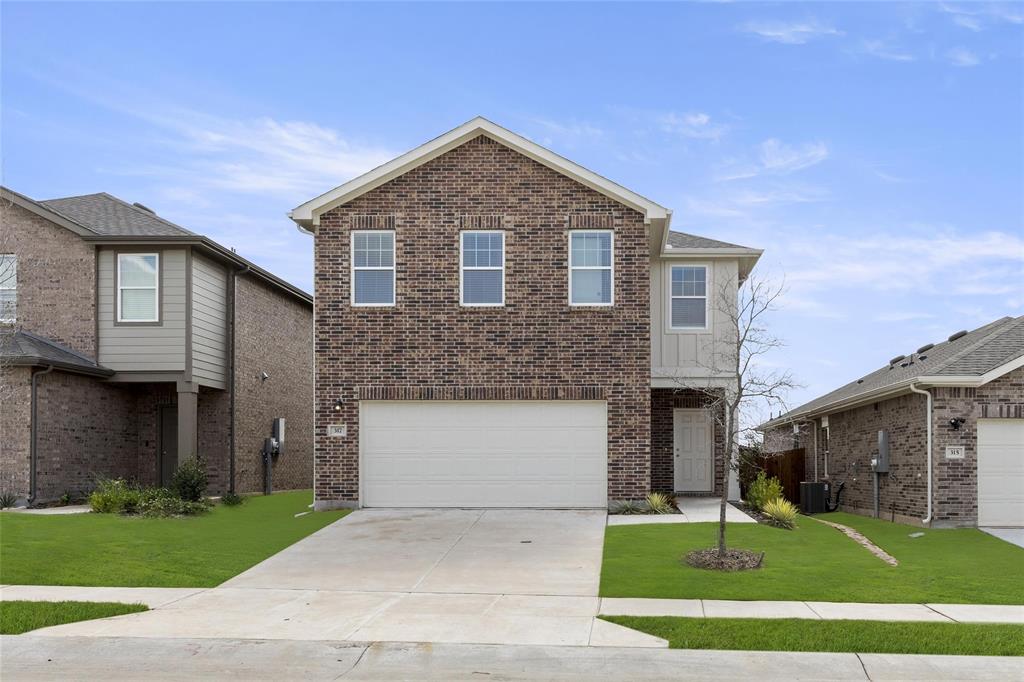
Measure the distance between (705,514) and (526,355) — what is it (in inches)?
183

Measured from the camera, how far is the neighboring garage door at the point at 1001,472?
18.5 m

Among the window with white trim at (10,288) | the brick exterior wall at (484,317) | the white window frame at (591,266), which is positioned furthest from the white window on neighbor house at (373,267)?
the window with white trim at (10,288)

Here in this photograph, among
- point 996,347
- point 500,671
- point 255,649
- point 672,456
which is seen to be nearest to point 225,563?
point 255,649

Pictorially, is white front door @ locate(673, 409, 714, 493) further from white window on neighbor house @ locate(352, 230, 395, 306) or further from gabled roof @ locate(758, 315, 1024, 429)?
white window on neighbor house @ locate(352, 230, 395, 306)

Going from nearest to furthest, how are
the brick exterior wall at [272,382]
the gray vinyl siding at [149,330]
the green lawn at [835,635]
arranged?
1. the green lawn at [835,635]
2. the gray vinyl siding at [149,330]
3. the brick exterior wall at [272,382]

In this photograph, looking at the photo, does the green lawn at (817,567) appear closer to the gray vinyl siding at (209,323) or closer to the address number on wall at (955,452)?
the address number on wall at (955,452)

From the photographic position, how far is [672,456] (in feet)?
77.5

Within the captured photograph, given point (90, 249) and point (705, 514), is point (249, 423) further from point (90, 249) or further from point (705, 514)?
point (705, 514)

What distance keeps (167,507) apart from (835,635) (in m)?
13.1

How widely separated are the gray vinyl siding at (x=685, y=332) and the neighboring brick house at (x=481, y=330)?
9.17 ft

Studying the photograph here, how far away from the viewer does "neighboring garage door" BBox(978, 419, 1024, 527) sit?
18453mm

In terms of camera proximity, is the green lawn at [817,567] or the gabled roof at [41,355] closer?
the green lawn at [817,567]

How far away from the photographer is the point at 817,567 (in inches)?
543

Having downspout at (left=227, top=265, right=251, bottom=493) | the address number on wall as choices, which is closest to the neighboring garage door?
the address number on wall
